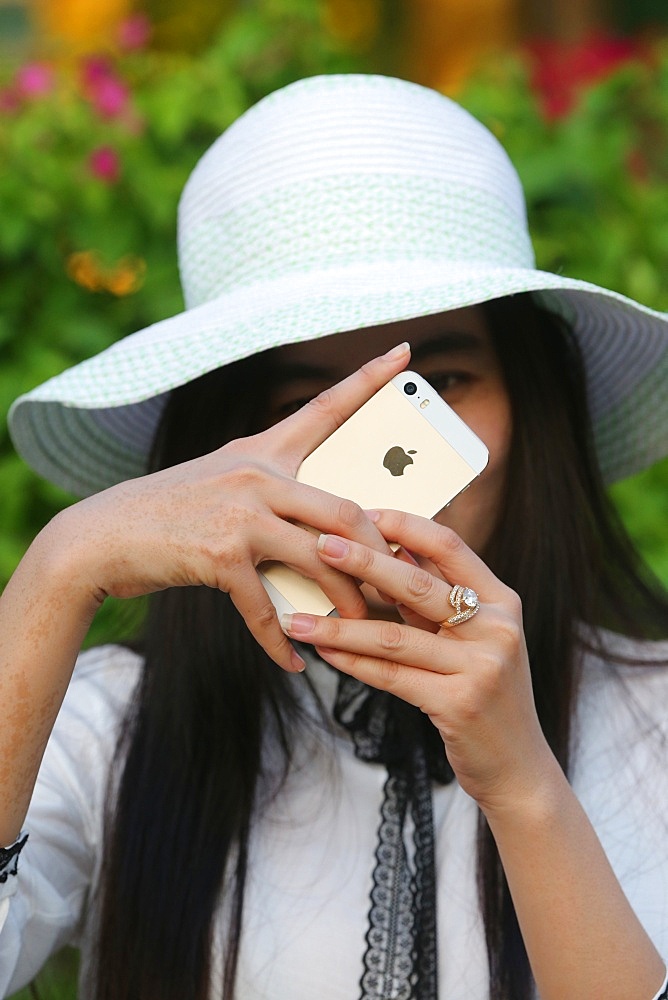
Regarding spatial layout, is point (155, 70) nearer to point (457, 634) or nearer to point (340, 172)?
point (340, 172)

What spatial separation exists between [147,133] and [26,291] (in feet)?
1.32

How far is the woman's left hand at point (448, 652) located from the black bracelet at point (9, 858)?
16.4 inches

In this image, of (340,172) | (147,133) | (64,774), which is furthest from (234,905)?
(147,133)

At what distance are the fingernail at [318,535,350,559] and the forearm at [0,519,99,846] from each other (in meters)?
0.28

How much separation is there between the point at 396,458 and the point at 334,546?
0.56ft

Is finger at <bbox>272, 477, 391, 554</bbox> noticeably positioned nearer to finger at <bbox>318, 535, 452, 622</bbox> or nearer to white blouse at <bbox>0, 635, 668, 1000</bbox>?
finger at <bbox>318, 535, 452, 622</bbox>

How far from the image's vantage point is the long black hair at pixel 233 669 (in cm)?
153

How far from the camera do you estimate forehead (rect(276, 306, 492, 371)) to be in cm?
155

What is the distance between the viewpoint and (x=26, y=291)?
2268 mm

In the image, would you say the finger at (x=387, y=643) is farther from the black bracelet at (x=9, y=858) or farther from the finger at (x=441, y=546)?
the black bracelet at (x=9, y=858)

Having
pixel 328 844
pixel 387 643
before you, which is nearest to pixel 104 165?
pixel 328 844

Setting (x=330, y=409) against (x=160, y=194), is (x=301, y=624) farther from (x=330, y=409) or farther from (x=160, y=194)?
(x=160, y=194)

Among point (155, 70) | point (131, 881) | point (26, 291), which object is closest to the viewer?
point (131, 881)

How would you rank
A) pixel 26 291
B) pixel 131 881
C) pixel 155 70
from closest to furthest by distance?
pixel 131 881 < pixel 26 291 < pixel 155 70
